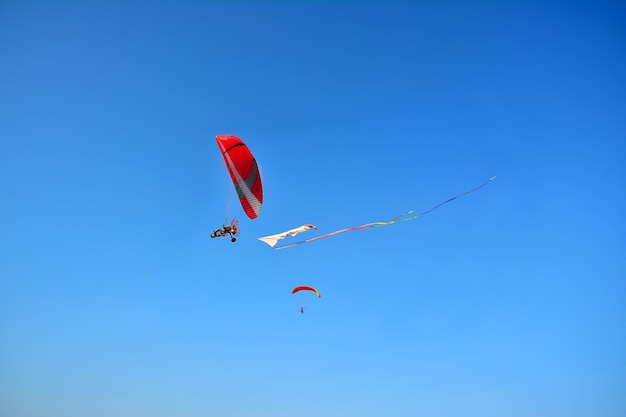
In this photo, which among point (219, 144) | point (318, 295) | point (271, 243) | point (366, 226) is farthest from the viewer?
point (318, 295)

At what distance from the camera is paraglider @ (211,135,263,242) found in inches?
1027

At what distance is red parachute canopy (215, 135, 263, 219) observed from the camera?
26078mm

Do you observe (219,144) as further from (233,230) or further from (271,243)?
(271,243)

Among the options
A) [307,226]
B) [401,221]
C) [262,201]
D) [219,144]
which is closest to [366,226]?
[401,221]

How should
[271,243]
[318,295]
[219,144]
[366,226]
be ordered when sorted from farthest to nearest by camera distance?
[318,295], [219,144], [271,243], [366,226]

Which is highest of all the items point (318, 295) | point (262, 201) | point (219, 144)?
point (219, 144)

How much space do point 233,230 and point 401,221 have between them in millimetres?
11652

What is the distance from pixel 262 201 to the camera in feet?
88.0

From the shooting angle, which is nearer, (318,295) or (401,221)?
(401,221)

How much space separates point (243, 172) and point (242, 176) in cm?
28

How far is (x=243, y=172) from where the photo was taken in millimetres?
26703

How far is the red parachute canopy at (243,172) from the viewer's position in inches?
1027

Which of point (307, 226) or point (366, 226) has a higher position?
point (307, 226)

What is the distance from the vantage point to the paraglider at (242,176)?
26078 mm
